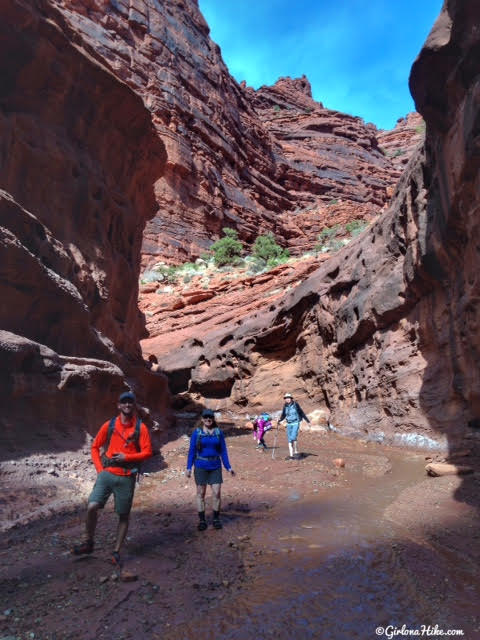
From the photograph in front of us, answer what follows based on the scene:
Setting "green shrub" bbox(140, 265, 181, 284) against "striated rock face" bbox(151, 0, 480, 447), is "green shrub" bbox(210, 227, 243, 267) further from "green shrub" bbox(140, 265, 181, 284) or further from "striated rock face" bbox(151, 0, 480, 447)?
"striated rock face" bbox(151, 0, 480, 447)

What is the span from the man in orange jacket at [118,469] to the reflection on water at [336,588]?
46.2 inches

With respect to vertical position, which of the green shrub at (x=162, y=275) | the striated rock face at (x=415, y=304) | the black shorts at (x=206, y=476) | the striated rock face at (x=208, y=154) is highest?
the striated rock face at (x=208, y=154)

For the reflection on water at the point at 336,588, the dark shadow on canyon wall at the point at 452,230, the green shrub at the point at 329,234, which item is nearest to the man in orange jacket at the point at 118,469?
the reflection on water at the point at 336,588

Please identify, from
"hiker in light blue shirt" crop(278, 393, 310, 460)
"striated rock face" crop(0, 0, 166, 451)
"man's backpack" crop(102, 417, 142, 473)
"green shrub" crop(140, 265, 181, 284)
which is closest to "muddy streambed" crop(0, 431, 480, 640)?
"man's backpack" crop(102, 417, 142, 473)

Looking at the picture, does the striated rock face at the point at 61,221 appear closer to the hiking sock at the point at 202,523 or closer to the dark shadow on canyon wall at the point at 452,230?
the hiking sock at the point at 202,523

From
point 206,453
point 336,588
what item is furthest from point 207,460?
point 336,588

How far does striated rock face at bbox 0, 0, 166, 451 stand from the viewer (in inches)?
254

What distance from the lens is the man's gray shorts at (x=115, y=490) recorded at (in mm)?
3793

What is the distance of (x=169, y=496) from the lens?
636 cm

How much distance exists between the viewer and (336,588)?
3.33 m

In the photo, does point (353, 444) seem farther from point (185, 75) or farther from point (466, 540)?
point (185, 75)

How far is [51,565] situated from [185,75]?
1871 inches

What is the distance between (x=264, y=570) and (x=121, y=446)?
5.38 ft

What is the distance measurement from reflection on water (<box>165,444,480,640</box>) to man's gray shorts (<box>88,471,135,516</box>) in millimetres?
1160
